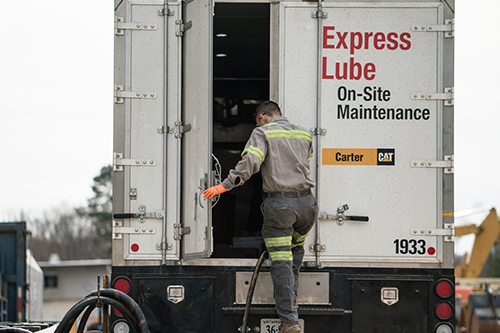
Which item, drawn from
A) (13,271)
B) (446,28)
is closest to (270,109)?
(446,28)

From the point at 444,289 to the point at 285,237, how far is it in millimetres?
1368

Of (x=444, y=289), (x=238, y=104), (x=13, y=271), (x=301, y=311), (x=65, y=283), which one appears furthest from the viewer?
(x=65, y=283)

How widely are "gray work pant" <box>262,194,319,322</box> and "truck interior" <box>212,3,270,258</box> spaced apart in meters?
1.24

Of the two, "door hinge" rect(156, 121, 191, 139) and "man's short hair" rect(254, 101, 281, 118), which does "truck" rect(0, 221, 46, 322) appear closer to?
"door hinge" rect(156, 121, 191, 139)

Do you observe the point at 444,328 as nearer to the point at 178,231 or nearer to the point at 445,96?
the point at 445,96

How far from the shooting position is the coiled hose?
4.61m

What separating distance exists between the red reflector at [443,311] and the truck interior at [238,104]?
1.86 m

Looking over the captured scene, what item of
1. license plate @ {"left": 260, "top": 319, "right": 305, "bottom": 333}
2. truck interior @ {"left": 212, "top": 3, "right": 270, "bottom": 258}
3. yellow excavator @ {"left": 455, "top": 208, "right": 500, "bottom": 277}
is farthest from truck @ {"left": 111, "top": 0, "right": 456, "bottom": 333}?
yellow excavator @ {"left": 455, "top": 208, "right": 500, "bottom": 277}

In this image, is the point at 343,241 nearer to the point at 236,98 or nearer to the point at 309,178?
the point at 309,178

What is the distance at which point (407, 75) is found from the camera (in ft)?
16.4

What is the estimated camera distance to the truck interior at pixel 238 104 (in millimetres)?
6203

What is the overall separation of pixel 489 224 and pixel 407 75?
13.1 m

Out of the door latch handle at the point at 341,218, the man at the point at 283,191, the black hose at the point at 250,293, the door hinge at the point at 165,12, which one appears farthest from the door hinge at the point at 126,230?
the door hinge at the point at 165,12

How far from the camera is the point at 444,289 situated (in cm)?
485
